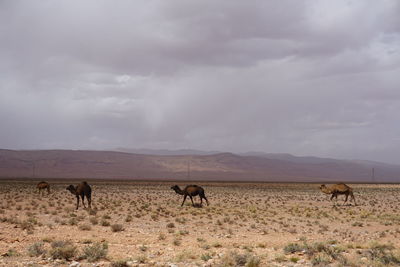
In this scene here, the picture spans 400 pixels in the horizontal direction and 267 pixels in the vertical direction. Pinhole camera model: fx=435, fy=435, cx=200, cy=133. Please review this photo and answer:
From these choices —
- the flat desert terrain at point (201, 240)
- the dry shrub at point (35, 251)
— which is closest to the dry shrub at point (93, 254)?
the flat desert terrain at point (201, 240)

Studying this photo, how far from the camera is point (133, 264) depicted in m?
11.4

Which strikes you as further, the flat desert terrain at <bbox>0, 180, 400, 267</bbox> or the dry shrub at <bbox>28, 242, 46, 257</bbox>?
the dry shrub at <bbox>28, 242, 46, 257</bbox>

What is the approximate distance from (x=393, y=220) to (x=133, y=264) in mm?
19013

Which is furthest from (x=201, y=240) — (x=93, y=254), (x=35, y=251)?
(x=35, y=251)

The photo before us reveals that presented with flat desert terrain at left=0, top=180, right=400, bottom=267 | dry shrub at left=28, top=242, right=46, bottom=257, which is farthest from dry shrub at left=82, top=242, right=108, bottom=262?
dry shrub at left=28, top=242, right=46, bottom=257

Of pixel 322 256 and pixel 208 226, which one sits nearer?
pixel 322 256

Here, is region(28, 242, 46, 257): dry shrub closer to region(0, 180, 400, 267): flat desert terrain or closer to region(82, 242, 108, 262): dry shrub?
region(0, 180, 400, 267): flat desert terrain

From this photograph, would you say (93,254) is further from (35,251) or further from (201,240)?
(201,240)

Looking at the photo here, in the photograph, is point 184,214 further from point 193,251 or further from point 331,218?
point 193,251

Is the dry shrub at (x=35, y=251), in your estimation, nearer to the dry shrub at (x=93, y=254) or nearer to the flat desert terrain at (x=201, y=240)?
the flat desert terrain at (x=201, y=240)

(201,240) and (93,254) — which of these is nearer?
(93,254)

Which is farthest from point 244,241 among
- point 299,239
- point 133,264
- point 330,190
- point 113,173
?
point 113,173

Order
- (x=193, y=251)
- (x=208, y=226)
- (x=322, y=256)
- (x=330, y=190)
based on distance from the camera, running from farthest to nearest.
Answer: (x=330, y=190) < (x=208, y=226) < (x=193, y=251) < (x=322, y=256)

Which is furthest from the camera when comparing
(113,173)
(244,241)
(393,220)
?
(113,173)
